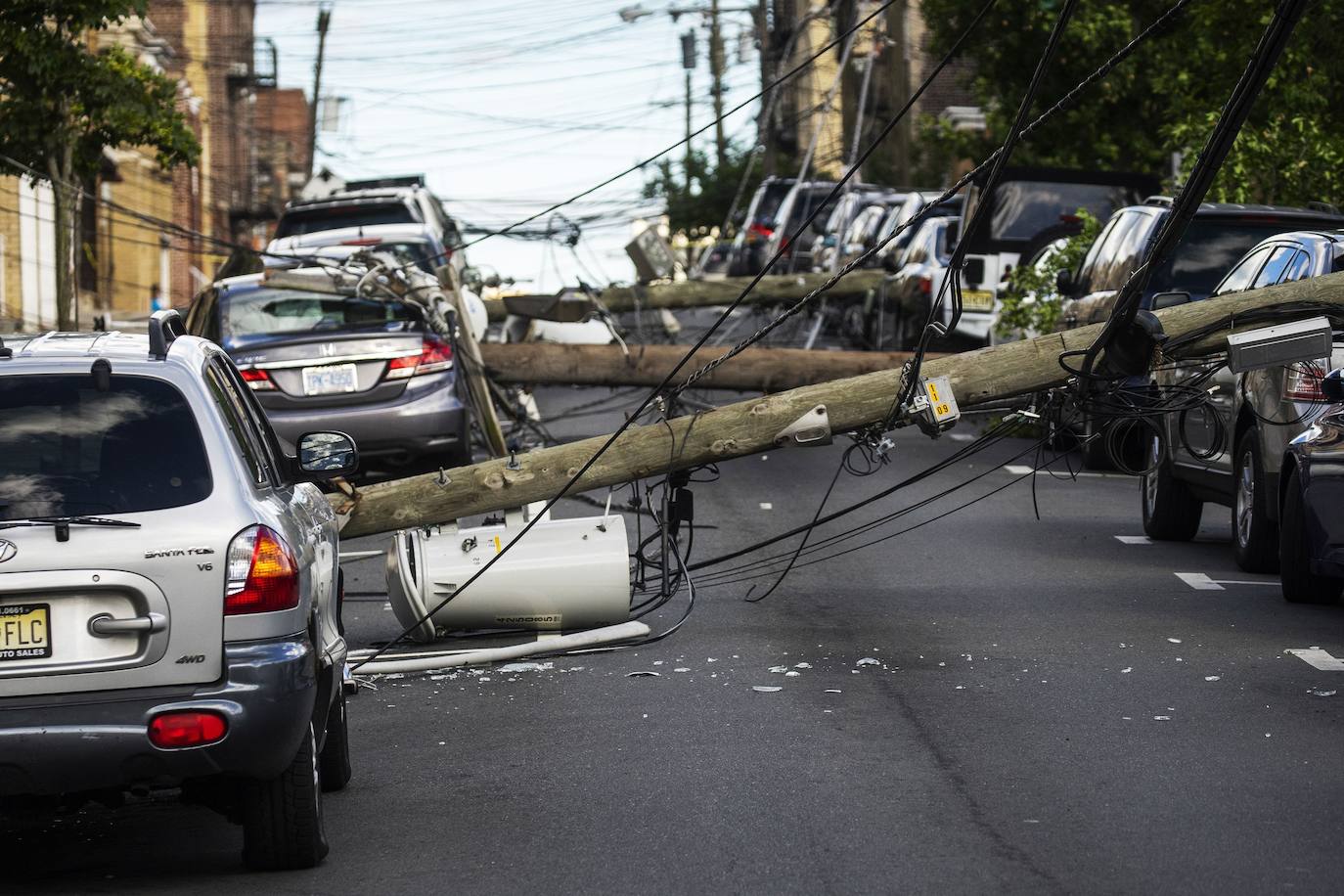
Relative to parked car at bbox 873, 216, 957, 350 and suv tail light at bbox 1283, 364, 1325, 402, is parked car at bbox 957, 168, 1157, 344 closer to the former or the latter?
parked car at bbox 873, 216, 957, 350

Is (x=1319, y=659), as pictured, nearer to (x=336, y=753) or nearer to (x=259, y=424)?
(x=336, y=753)

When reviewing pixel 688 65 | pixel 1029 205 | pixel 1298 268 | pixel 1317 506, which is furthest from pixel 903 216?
pixel 688 65

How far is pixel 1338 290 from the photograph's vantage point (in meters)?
10.3

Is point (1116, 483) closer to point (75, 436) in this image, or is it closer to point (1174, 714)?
point (1174, 714)

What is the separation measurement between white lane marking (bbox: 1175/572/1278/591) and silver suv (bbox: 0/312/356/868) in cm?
694

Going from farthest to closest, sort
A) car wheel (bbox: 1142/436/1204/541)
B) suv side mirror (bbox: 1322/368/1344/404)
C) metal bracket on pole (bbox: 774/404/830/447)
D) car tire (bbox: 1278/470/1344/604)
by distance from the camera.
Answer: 1. car wheel (bbox: 1142/436/1204/541)
2. car tire (bbox: 1278/470/1344/604)
3. metal bracket on pole (bbox: 774/404/830/447)
4. suv side mirror (bbox: 1322/368/1344/404)

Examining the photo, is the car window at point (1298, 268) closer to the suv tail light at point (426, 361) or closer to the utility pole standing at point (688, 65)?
the suv tail light at point (426, 361)

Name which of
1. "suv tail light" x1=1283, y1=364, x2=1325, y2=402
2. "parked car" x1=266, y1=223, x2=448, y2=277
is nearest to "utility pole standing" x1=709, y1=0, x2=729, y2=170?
"parked car" x1=266, y1=223, x2=448, y2=277

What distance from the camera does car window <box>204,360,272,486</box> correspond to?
6066 mm

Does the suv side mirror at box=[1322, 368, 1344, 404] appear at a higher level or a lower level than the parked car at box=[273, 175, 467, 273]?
lower

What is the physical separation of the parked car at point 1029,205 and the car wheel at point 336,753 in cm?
1661

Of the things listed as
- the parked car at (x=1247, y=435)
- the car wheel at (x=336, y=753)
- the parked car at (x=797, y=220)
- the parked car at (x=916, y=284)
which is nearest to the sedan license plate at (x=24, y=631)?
the car wheel at (x=336, y=753)

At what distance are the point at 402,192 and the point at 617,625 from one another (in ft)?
59.0

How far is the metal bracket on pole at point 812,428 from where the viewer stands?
10.4 meters
